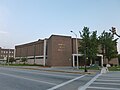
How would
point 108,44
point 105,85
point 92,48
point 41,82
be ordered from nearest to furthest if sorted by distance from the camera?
point 105,85 → point 41,82 → point 92,48 → point 108,44

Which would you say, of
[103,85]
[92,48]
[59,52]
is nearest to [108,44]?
[92,48]

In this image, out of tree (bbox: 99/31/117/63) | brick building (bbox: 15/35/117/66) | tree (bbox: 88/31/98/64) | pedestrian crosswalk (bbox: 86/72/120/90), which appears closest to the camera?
pedestrian crosswalk (bbox: 86/72/120/90)

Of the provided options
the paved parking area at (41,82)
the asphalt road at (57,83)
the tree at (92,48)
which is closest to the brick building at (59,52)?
the tree at (92,48)

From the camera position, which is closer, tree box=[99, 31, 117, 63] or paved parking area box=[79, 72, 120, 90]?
paved parking area box=[79, 72, 120, 90]

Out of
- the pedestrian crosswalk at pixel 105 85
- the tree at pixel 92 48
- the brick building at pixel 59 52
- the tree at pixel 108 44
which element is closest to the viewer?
the pedestrian crosswalk at pixel 105 85

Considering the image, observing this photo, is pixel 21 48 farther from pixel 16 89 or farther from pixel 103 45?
pixel 16 89

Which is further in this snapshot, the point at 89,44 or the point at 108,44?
the point at 108,44

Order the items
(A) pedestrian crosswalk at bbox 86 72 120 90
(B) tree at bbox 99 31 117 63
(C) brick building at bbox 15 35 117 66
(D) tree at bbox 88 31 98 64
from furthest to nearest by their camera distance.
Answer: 1. (C) brick building at bbox 15 35 117 66
2. (B) tree at bbox 99 31 117 63
3. (D) tree at bbox 88 31 98 64
4. (A) pedestrian crosswalk at bbox 86 72 120 90

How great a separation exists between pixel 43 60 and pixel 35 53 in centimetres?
1288

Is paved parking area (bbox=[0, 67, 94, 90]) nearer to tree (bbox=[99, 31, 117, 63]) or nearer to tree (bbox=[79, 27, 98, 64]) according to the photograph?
tree (bbox=[79, 27, 98, 64])

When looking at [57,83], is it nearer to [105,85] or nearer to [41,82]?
[41,82]

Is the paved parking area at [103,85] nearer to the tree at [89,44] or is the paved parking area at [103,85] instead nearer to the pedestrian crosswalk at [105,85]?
the pedestrian crosswalk at [105,85]

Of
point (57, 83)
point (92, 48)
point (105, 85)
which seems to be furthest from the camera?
point (92, 48)

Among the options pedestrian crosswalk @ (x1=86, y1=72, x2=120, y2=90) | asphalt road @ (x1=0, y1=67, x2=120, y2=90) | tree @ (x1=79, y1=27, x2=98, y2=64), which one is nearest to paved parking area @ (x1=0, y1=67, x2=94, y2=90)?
asphalt road @ (x1=0, y1=67, x2=120, y2=90)
